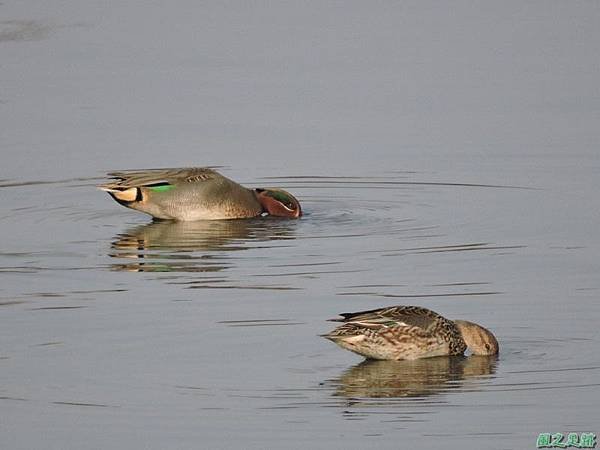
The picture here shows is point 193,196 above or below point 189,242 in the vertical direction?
above

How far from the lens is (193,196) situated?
16.6 meters

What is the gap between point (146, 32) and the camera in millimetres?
25906

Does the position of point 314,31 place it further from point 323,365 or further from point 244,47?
point 323,365

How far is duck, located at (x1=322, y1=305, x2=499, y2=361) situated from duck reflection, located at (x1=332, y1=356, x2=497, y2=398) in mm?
60

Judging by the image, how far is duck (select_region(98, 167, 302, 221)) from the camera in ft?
53.9

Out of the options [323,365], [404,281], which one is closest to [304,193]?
[404,281]

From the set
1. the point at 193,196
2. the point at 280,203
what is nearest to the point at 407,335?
the point at 280,203

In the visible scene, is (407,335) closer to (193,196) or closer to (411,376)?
(411,376)

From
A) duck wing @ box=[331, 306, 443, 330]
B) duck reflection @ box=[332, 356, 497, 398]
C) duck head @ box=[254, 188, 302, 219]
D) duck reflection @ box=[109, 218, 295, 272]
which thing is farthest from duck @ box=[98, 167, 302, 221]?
duck reflection @ box=[332, 356, 497, 398]

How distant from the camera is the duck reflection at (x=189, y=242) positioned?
13961 mm

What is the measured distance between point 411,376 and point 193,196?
625 cm

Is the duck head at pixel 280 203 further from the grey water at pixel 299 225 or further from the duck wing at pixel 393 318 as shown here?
the duck wing at pixel 393 318

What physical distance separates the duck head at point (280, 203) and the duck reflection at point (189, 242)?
0.33ft

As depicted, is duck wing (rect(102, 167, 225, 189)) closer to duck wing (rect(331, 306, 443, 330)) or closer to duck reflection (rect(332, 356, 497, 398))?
duck wing (rect(331, 306, 443, 330))
